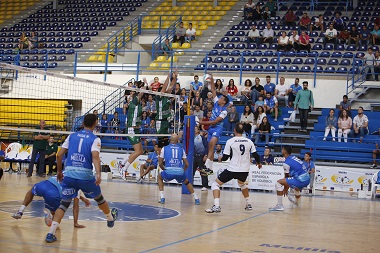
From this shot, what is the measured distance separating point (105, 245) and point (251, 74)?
67.6 feet

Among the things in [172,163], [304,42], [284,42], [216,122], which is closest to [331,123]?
[304,42]

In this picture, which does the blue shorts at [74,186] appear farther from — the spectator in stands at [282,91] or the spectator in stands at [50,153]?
the spectator in stands at [282,91]

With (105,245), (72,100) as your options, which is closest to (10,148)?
(72,100)

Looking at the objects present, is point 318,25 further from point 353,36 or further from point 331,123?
point 331,123

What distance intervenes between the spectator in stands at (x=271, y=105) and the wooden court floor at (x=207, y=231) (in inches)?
362

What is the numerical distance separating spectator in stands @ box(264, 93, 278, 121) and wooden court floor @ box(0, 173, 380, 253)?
30.2 feet

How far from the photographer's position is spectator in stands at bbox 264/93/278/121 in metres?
25.5

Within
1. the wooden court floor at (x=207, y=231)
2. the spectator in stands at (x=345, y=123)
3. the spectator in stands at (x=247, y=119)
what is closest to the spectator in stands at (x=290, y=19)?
the spectator in stands at (x=247, y=119)

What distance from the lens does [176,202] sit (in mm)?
15758

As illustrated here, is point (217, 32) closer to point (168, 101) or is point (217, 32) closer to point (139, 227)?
point (168, 101)

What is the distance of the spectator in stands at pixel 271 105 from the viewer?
25545 millimetres

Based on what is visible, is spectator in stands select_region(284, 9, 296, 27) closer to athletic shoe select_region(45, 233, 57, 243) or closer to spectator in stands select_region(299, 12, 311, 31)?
spectator in stands select_region(299, 12, 311, 31)

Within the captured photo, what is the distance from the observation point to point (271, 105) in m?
25.8

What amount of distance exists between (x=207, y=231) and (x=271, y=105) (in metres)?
15.5
